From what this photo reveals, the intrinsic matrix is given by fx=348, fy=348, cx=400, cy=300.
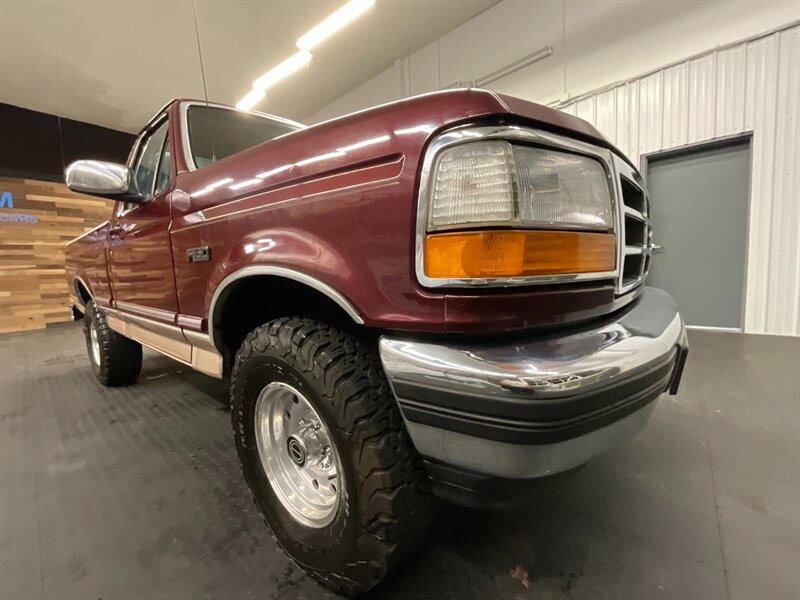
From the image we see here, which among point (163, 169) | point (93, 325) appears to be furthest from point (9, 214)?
point (163, 169)

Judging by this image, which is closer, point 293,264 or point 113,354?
point 293,264

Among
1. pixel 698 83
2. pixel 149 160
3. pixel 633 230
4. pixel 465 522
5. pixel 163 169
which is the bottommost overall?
pixel 465 522

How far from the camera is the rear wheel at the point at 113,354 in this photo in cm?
269

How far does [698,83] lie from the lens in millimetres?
3943

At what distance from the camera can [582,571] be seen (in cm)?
104

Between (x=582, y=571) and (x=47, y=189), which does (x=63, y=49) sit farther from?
(x=582, y=571)

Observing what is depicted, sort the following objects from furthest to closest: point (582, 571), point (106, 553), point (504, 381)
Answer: point (106, 553) < point (582, 571) < point (504, 381)

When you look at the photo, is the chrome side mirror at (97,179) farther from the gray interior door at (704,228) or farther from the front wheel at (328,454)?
the gray interior door at (704,228)

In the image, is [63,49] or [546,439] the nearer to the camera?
[546,439]

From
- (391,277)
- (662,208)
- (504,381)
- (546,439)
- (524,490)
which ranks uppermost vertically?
(662,208)

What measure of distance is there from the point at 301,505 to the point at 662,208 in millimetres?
5314

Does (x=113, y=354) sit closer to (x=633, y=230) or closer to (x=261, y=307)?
(x=261, y=307)

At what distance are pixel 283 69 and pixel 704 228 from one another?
6.49m

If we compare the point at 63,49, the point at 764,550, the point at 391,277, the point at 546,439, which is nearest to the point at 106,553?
the point at 391,277
